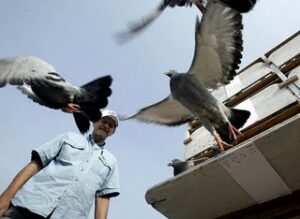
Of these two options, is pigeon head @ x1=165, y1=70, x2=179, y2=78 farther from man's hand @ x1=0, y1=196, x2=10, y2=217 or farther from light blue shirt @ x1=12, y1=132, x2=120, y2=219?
man's hand @ x1=0, y1=196, x2=10, y2=217

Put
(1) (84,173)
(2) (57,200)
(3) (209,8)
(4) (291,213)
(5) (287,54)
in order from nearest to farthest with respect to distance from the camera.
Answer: (2) (57,200), (1) (84,173), (4) (291,213), (3) (209,8), (5) (287,54)

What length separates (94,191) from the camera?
130 inches

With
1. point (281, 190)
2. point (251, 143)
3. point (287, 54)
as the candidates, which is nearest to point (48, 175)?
point (251, 143)

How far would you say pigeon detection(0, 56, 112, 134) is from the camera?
4160 mm

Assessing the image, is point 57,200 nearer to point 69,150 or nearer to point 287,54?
point 69,150

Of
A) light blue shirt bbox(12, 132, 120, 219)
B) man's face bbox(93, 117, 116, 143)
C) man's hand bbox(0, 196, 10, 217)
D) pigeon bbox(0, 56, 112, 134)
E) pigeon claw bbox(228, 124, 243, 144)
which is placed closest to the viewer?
man's hand bbox(0, 196, 10, 217)

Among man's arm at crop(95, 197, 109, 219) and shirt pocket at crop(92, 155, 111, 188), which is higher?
shirt pocket at crop(92, 155, 111, 188)

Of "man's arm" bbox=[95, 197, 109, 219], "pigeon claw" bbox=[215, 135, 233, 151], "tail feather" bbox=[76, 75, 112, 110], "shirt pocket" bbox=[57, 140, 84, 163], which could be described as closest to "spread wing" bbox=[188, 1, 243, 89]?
"pigeon claw" bbox=[215, 135, 233, 151]

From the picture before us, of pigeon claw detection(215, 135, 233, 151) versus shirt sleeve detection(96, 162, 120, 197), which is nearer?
shirt sleeve detection(96, 162, 120, 197)

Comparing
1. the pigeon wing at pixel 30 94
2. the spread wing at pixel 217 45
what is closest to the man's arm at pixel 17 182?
the pigeon wing at pixel 30 94

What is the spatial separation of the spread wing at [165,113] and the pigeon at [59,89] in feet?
6.00

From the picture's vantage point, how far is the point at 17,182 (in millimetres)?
3027

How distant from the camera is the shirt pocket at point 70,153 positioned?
330 cm

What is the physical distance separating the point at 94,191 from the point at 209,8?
9.78 feet
